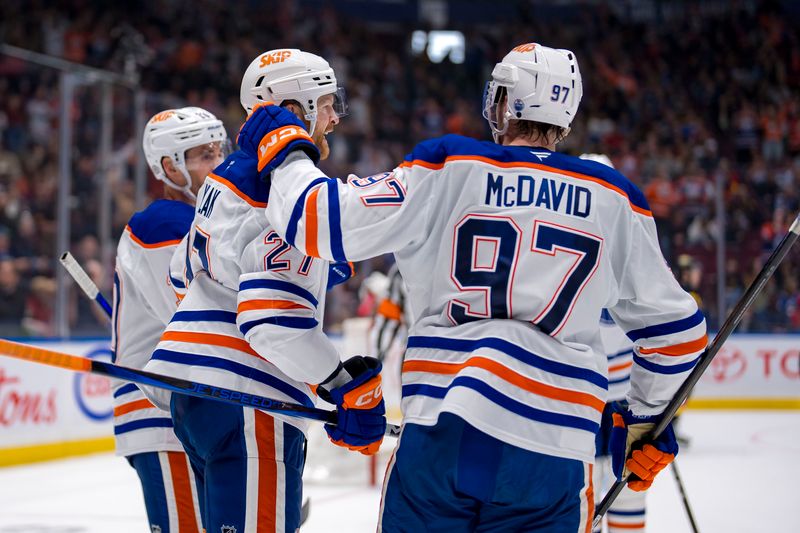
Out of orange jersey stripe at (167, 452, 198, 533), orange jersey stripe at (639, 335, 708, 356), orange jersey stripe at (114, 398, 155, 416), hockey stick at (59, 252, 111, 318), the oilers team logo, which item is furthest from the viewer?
the oilers team logo

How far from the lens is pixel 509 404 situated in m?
1.59

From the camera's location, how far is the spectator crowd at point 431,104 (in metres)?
6.85

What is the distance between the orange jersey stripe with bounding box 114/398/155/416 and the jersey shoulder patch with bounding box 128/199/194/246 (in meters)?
0.38

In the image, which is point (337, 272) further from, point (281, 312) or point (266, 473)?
point (266, 473)

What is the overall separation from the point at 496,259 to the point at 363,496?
149 inches

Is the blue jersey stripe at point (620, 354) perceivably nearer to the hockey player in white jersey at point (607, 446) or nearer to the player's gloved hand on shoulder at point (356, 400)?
the hockey player in white jersey at point (607, 446)

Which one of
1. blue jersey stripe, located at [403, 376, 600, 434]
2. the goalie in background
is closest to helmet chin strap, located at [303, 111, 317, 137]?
blue jersey stripe, located at [403, 376, 600, 434]

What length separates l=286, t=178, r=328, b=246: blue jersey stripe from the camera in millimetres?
1666

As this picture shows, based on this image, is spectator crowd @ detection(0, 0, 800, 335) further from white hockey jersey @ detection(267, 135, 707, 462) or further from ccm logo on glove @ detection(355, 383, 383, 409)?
white hockey jersey @ detection(267, 135, 707, 462)

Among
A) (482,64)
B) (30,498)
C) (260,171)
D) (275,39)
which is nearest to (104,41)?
(275,39)

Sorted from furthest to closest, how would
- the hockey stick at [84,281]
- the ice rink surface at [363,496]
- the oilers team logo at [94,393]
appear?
the oilers team logo at [94,393] < the ice rink surface at [363,496] < the hockey stick at [84,281]

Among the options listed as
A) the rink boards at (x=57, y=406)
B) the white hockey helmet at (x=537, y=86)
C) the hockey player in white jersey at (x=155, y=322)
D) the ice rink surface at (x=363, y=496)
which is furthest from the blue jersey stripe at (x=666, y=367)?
the rink boards at (x=57, y=406)

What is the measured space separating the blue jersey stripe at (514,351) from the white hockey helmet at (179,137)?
1141 mm

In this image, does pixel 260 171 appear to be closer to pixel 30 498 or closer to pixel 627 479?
pixel 627 479
